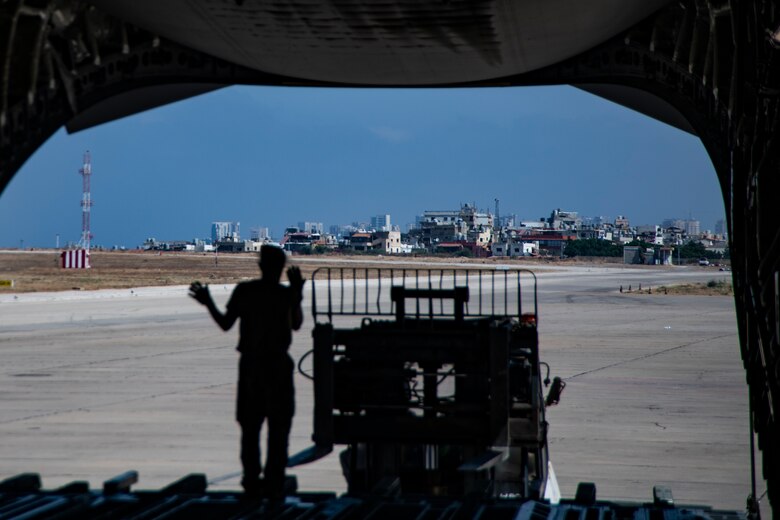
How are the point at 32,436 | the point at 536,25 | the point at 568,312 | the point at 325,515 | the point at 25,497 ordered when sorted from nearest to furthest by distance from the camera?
the point at 325,515 → the point at 25,497 → the point at 536,25 → the point at 32,436 → the point at 568,312

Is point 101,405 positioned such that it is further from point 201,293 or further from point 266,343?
point 266,343

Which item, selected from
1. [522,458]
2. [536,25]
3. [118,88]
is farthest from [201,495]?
[118,88]

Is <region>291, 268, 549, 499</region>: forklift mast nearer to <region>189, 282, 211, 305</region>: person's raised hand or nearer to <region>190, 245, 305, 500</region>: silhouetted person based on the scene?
<region>190, 245, 305, 500</region>: silhouetted person

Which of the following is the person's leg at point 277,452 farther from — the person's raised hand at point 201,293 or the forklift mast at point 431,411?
the person's raised hand at point 201,293

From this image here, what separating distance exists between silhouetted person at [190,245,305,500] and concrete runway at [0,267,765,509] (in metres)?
4.29

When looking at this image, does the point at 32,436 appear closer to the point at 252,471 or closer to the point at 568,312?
the point at 252,471

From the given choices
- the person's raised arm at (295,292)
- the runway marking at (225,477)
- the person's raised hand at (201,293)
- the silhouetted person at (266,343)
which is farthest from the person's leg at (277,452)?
the runway marking at (225,477)

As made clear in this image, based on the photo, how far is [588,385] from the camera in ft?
74.2

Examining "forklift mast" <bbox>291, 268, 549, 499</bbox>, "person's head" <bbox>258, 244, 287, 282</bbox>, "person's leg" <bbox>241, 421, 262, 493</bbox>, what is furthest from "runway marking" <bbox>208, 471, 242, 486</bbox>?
"person's head" <bbox>258, 244, 287, 282</bbox>

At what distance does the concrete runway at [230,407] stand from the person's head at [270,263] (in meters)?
4.67

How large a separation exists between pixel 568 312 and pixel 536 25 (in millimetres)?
38261

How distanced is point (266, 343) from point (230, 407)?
37.8 ft

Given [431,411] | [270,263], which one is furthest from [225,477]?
[270,263]

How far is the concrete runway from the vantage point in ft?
43.1
